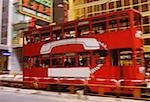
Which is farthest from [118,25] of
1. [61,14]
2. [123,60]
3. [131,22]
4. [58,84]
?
[61,14]

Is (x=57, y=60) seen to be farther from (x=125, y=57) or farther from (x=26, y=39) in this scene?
(x=125, y=57)

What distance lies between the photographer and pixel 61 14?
1984 inches

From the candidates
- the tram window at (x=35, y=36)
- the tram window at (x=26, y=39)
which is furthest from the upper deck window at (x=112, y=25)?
the tram window at (x=26, y=39)

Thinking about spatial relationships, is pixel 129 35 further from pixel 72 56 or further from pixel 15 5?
pixel 15 5

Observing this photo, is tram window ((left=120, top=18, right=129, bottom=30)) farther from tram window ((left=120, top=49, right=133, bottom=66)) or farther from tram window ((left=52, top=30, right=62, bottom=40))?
tram window ((left=52, top=30, right=62, bottom=40))

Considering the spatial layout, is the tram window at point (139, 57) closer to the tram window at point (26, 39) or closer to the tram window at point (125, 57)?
the tram window at point (125, 57)

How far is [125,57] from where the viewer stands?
15125 mm

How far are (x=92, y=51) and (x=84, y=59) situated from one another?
0.74 m

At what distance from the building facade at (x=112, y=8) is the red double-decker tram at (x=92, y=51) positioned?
22520 millimetres

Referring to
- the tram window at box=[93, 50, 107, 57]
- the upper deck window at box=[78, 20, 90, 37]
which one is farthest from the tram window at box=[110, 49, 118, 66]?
the upper deck window at box=[78, 20, 90, 37]

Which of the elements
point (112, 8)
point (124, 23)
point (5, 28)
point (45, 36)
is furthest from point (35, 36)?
point (5, 28)

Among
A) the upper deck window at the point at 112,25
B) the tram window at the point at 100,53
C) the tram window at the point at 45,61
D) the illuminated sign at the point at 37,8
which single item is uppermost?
the illuminated sign at the point at 37,8

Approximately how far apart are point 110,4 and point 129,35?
29276 millimetres

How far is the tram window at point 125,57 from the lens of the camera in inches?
585
